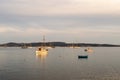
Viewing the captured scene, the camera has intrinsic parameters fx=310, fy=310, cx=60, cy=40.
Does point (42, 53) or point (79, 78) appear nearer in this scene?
point (79, 78)

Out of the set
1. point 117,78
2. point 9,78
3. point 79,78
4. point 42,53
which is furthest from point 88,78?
point 42,53

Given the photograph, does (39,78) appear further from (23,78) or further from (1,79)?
(1,79)

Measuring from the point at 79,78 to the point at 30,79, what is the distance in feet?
37.5

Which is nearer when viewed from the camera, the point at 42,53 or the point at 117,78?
the point at 117,78

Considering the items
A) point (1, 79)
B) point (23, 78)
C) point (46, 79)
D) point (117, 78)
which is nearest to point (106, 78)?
point (117, 78)

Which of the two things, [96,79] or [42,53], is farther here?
[42,53]

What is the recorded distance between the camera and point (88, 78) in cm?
7206

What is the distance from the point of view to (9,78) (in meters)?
72.9

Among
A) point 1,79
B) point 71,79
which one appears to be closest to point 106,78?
point 71,79

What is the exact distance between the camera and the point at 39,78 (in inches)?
2911

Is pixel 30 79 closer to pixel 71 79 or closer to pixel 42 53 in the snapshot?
pixel 71 79

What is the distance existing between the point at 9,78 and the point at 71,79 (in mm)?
14586

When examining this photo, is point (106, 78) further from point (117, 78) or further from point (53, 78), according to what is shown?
point (53, 78)

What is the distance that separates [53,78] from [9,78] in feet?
33.9
